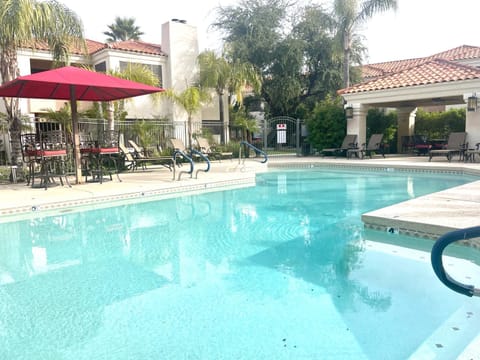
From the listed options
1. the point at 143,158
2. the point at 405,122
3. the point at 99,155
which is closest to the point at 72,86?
the point at 99,155

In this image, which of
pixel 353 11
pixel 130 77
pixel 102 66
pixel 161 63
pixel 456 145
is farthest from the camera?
pixel 161 63

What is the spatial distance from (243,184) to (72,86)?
5012mm

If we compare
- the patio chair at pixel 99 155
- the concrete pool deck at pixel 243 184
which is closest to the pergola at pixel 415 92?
the concrete pool deck at pixel 243 184

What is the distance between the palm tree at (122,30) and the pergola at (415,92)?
27923mm

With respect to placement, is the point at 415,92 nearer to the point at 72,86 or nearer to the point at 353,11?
the point at 353,11

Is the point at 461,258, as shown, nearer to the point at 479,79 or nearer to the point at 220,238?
the point at 220,238

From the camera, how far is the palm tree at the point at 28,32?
8922mm

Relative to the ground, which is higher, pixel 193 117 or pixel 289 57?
pixel 289 57

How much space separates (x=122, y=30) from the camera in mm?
38188

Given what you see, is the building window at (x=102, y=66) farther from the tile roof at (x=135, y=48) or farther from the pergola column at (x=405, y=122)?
the pergola column at (x=405, y=122)

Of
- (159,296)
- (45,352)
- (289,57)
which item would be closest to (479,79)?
(289,57)

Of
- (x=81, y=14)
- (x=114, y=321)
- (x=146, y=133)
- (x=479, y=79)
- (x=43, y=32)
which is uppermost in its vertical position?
(x=81, y=14)

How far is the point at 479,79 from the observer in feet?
44.7

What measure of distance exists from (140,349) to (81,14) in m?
10.9
